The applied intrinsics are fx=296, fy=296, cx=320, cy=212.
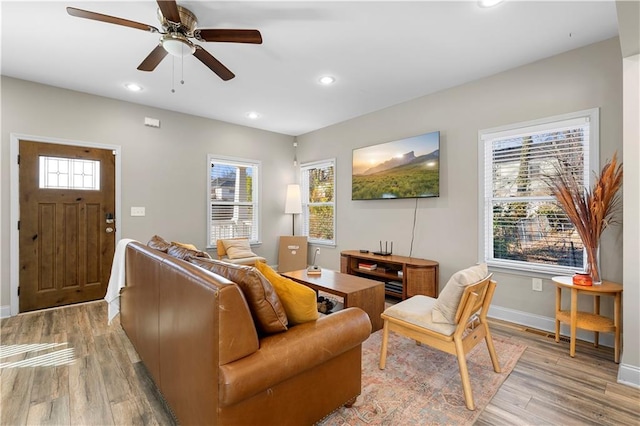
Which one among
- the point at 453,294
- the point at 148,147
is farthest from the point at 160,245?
the point at 148,147

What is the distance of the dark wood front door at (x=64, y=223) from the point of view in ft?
11.4

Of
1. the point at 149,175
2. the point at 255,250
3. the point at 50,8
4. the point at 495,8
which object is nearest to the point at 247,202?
the point at 255,250

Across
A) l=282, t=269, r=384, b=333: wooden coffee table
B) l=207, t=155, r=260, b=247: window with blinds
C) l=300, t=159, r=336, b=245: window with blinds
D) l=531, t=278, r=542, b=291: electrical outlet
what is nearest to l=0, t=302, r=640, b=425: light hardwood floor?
l=531, t=278, r=542, b=291: electrical outlet

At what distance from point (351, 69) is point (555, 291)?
10.1 feet

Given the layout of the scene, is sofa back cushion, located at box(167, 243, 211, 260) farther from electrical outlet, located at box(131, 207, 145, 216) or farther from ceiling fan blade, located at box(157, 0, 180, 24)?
electrical outlet, located at box(131, 207, 145, 216)

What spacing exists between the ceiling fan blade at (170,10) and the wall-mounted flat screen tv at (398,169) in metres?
2.95

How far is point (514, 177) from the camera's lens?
3.20 m

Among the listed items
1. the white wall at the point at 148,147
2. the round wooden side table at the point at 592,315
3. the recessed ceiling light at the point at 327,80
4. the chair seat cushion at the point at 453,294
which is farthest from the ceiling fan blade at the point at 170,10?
the round wooden side table at the point at 592,315

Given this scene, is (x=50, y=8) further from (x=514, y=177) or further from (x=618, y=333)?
(x=618, y=333)

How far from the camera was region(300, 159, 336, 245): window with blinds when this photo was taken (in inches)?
209

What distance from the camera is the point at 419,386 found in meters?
2.04

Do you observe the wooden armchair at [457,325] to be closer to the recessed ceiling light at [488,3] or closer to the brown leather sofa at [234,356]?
the brown leather sofa at [234,356]

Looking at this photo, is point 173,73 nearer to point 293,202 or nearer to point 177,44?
point 177,44

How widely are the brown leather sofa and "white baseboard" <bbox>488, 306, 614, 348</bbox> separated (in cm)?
228
